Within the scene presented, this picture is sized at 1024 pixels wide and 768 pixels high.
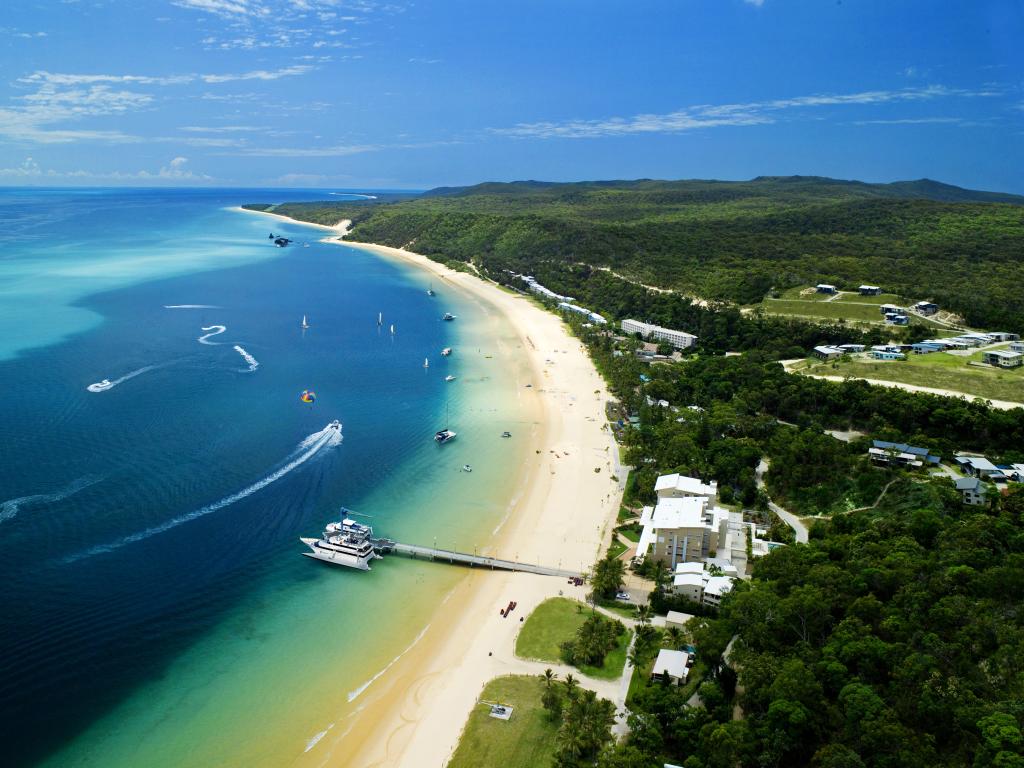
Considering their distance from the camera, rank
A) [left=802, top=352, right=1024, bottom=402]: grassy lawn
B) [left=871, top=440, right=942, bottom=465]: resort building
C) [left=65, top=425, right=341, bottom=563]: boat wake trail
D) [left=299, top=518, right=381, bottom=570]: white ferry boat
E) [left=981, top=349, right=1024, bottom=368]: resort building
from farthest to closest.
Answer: [left=981, top=349, right=1024, bottom=368]: resort building → [left=802, top=352, right=1024, bottom=402]: grassy lawn → [left=871, top=440, right=942, bottom=465]: resort building → [left=299, top=518, right=381, bottom=570]: white ferry boat → [left=65, top=425, right=341, bottom=563]: boat wake trail

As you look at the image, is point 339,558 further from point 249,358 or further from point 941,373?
point 941,373

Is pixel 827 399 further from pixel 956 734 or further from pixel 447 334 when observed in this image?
pixel 447 334

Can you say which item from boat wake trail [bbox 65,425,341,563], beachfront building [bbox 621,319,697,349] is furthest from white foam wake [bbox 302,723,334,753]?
beachfront building [bbox 621,319,697,349]

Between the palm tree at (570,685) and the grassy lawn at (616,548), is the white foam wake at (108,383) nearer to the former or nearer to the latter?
the grassy lawn at (616,548)

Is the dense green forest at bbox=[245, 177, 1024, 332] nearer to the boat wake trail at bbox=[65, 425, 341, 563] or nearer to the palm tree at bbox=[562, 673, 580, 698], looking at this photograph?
the boat wake trail at bbox=[65, 425, 341, 563]

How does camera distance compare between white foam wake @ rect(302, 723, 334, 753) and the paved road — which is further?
the paved road

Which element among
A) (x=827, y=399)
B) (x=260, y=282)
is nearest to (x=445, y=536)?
(x=827, y=399)
